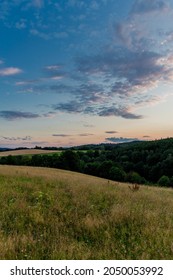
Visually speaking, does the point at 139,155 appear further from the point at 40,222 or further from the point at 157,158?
the point at 40,222

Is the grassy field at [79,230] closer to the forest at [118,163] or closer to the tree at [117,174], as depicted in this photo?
the forest at [118,163]

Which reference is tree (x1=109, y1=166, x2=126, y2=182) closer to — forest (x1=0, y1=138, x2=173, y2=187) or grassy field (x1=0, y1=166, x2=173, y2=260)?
forest (x1=0, y1=138, x2=173, y2=187)

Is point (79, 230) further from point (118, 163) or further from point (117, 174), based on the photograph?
point (118, 163)

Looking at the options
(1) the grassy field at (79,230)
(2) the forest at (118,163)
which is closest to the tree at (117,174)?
(2) the forest at (118,163)

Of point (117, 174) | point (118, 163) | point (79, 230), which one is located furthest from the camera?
point (118, 163)

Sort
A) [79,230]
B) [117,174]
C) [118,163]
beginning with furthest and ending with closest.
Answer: [118,163]
[117,174]
[79,230]

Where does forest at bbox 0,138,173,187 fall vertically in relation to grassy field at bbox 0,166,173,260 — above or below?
below

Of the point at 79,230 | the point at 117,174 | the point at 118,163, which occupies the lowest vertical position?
the point at 117,174

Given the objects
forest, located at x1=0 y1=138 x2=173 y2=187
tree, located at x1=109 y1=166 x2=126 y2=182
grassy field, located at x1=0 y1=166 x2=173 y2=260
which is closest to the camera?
grassy field, located at x1=0 y1=166 x2=173 y2=260

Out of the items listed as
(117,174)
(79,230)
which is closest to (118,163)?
(117,174)

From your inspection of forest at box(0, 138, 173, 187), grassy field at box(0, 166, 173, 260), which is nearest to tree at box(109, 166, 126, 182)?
forest at box(0, 138, 173, 187)

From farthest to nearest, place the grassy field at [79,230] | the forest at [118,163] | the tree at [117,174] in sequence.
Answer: the forest at [118,163] → the tree at [117,174] → the grassy field at [79,230]

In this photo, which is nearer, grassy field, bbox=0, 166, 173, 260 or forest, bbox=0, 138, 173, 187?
grassy field, bbox=0, 166, 173, 260

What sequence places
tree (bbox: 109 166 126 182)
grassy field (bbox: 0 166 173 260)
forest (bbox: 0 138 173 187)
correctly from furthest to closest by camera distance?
1. forest (bbox: 0 138 173 187)
2. tree (bbox: 109 166 126 182)
3. grassy field (bbox: 0 166 173 260)
